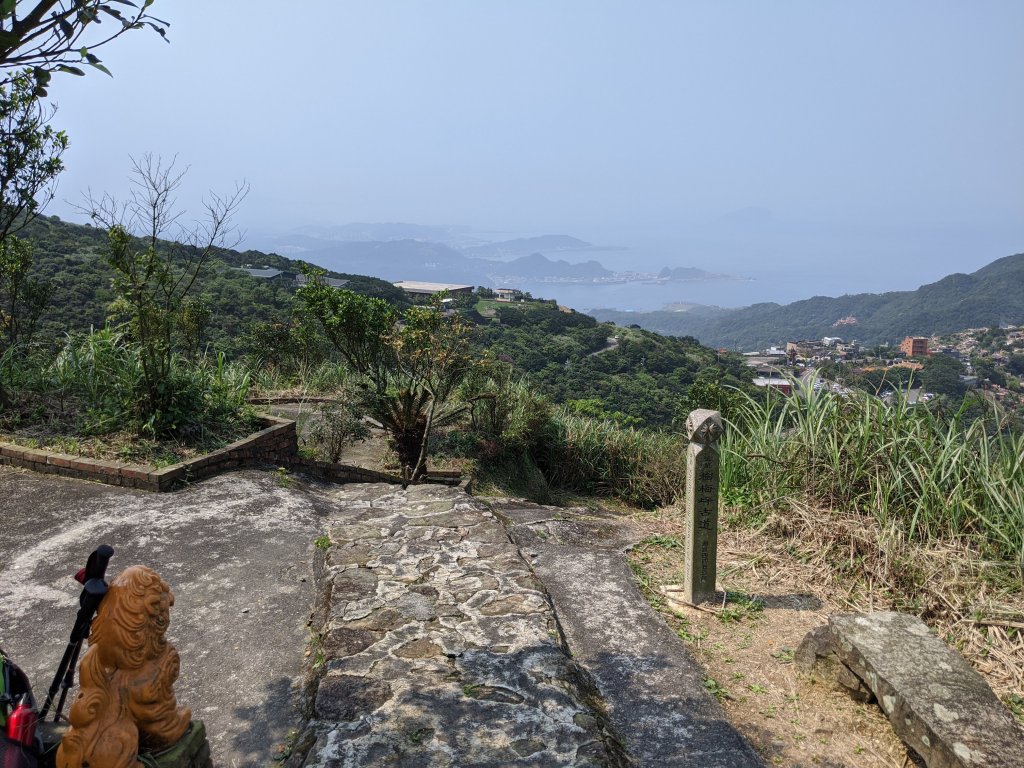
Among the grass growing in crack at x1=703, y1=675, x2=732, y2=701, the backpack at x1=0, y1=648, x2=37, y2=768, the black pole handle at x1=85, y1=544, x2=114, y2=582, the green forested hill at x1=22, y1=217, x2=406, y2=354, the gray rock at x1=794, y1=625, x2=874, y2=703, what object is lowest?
the grass growing in crack at x1=703, y1=675, x2=732, y2=701

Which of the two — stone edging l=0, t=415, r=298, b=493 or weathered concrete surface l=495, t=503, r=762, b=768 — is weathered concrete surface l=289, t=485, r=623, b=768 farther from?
stone edging l=0, t=415, r=298, b=493

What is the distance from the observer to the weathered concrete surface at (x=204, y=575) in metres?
3.32

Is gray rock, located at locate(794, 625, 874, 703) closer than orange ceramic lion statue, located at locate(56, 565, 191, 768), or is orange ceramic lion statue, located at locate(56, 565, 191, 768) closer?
orange ceramic lion statue, located at locate(56, 565, 191, 768)

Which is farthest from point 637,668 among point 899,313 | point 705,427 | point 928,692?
point 899,313

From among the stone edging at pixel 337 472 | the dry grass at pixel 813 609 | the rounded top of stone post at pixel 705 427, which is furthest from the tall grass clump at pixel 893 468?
the stone edging at pixel 337 472

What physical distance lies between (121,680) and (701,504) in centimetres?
333

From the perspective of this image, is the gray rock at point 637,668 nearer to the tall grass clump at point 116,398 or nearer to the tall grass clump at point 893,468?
the tall grass clump at point 893,468

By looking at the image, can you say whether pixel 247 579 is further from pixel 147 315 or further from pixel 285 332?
pixel 285 332

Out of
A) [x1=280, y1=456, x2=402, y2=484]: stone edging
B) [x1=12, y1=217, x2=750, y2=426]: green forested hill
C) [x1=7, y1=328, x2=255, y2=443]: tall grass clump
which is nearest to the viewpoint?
[x1=7, y1=328, x2=255, y2=443]: tall grass clump

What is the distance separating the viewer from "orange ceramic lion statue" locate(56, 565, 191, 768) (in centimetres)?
207

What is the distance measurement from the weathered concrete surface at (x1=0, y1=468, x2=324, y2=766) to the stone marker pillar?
2336mm

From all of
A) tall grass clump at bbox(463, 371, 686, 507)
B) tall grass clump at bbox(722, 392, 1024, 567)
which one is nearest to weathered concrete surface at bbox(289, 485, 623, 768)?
tall grass clump at bbox(722, 392, 1024, 567)

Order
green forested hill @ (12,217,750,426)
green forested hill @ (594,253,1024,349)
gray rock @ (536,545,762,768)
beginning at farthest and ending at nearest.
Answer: green forested hill @ (594,253,1024,349), green forested hill @ (12,217,750,426), gray rock @ (536,545,762,768)

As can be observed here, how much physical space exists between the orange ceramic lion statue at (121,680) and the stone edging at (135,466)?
12.1ft
